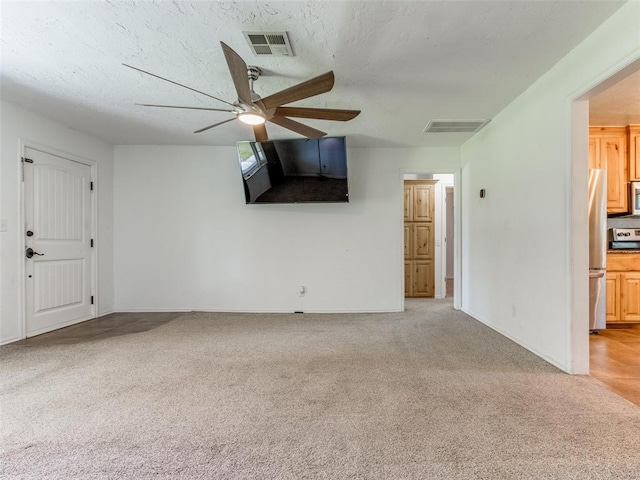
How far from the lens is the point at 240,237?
4363mm

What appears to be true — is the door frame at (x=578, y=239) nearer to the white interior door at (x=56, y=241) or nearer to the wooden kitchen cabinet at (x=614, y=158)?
the wooden kitchen cabinet at (x=614, y=158)

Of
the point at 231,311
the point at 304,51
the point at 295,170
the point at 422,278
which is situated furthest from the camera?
the point at 422,278

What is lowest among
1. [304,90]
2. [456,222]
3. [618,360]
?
[618,360]

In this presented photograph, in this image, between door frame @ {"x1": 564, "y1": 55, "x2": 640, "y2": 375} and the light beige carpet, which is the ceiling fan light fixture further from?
door frame @ {"x1": 564, "y1": 55, "x2": 640, "y2": 375}

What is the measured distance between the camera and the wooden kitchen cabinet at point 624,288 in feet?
11.5

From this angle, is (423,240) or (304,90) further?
(423,240)

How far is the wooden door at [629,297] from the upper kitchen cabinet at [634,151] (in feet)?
3.87

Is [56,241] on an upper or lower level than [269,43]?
lower

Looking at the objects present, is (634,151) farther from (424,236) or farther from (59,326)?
(59,326)

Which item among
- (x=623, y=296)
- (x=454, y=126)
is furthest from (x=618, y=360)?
(x=454, y=126)

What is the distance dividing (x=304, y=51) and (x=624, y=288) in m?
4.43

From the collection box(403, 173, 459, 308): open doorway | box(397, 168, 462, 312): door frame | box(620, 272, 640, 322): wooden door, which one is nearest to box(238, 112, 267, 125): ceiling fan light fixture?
box(397, 168, 462, 312): door frame

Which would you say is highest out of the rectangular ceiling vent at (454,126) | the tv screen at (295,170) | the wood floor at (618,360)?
the rectangular ceiling vent at (454,126)

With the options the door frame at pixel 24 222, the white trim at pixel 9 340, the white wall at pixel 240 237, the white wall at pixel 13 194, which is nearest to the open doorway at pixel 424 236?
the white wall at pixel 240 237
